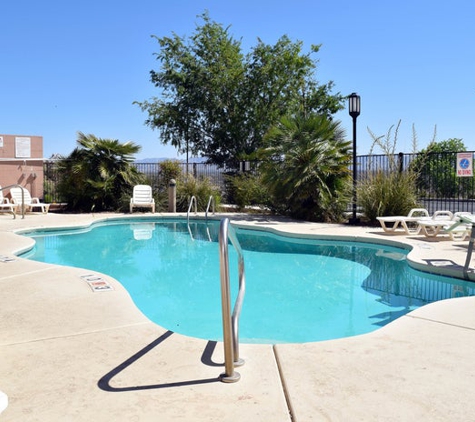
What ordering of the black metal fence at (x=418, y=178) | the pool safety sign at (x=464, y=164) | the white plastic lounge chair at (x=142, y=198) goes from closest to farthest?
the black metal fence at (x=418, y=178), the pool safety sign at (x=464, y=164), the white plastic lounge chair at (x=142, y=198)

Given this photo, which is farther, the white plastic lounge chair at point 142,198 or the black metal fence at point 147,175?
the black metal fence at point 147,175

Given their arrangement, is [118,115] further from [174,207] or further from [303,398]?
[303,398]

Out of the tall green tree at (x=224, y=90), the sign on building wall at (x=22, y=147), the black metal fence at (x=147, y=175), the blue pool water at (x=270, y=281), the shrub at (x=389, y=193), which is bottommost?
the blue pool water at (x=270, y=281)

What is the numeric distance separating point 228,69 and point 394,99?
347 inches

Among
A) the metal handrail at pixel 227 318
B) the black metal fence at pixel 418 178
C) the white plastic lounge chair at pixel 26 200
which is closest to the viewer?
the metal handrail at pixel 227 318

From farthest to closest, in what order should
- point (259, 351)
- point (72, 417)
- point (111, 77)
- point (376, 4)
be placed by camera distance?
1. point (111, 77)
2. point (376, 4)
3. point (259, 351)
4. point (72, 417)

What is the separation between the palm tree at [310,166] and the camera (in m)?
11.0

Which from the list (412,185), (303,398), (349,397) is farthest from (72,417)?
(412,185)

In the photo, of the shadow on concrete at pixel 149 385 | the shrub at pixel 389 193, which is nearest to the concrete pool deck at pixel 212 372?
the shadow on concrete at pixel 149 385

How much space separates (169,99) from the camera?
1004 inches

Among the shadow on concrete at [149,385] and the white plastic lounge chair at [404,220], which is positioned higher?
the white plastic lounge chair at [404,220]

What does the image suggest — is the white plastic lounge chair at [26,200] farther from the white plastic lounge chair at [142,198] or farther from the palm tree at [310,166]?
the palm tree at [310,166]

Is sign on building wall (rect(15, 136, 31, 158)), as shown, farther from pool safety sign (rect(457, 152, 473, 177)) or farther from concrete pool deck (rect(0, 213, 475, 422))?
pool safety sign (rect(457, 152, 473, 177))

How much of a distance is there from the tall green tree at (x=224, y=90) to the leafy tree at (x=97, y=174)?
1021 centimetres
